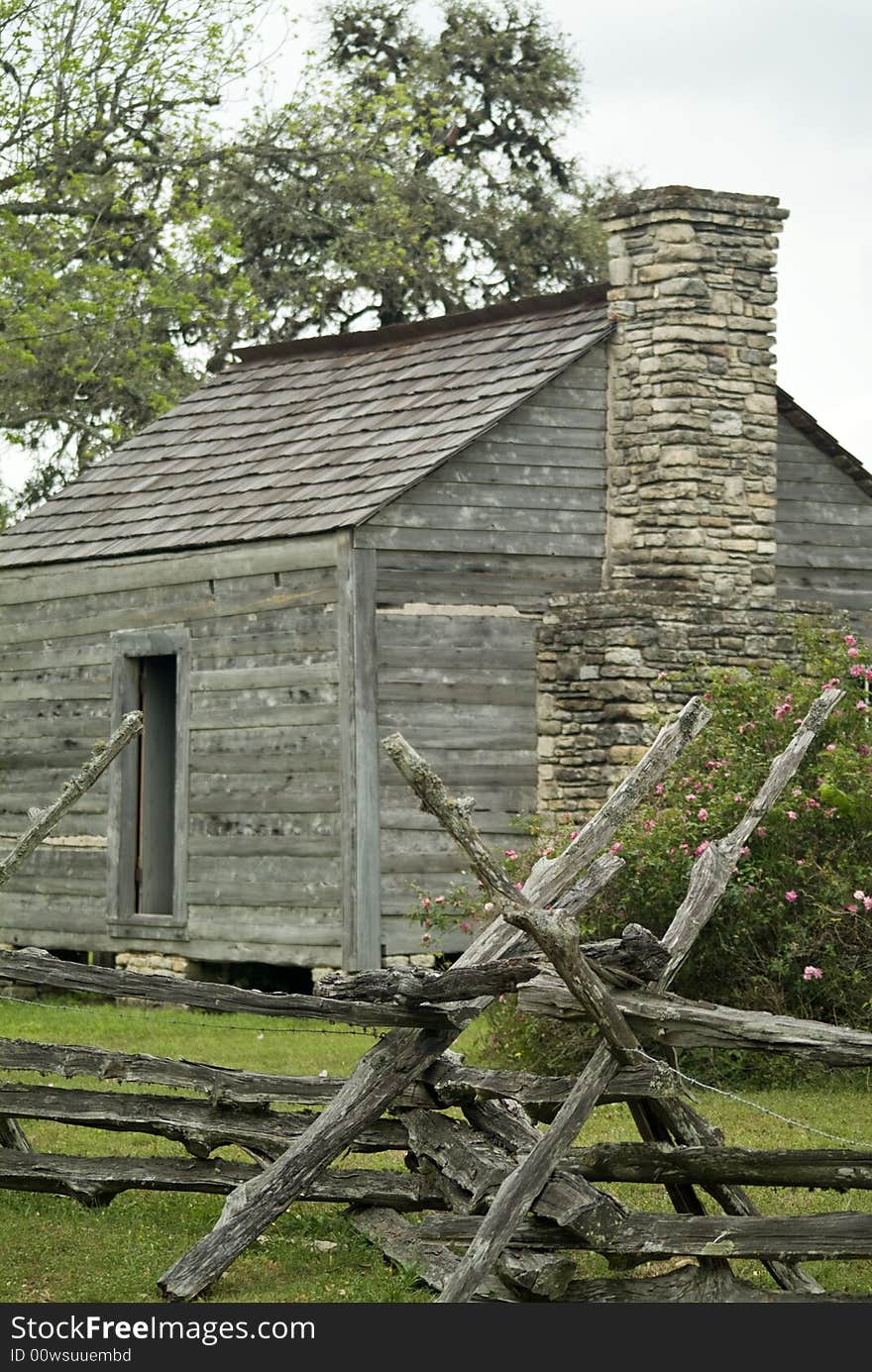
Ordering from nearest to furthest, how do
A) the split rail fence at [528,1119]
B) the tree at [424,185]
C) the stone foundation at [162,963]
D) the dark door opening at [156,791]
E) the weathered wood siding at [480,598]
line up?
the split rail fence at [528,1119] → the weathered wood siding at [480,598] → the stone foundation at [162,963] → the dark door opening at [156,791] → the tree at [424,185]

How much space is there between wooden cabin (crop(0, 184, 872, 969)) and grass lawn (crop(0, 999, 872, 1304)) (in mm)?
3429

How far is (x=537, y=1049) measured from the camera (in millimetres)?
11570

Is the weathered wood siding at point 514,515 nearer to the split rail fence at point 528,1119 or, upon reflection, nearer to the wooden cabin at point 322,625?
the wooden cabin at point 322,625

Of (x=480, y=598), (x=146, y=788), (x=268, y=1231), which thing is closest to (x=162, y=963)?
(x=146, y=788)

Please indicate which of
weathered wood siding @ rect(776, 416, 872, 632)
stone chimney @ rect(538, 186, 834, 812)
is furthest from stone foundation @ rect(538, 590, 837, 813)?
weathered wood siding @ rect(776, 416, 872, 632)

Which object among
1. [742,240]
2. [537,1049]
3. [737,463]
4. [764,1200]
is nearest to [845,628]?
[737,463]

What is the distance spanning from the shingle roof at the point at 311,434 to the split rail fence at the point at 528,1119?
7.39 metres

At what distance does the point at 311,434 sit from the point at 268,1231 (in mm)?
9890

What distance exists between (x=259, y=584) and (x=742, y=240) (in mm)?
4441

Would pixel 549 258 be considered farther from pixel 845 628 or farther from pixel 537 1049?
pixel 537 1049

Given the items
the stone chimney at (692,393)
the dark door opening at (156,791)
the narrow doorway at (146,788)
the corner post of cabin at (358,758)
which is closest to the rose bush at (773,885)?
the corner post of cabin at (358,758)

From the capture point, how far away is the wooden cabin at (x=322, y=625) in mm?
15016

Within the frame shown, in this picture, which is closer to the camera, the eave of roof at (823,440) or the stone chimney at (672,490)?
the stone chimney at (672,490)

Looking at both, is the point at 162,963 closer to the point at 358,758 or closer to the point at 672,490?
the point at 358,758
